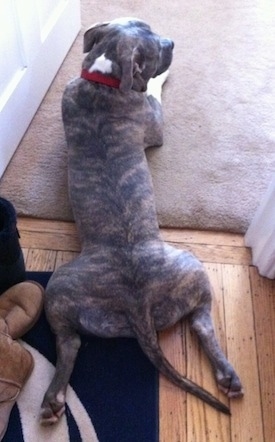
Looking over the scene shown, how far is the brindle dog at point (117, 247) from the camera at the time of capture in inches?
49.9

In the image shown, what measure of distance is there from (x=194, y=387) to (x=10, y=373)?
0.50m

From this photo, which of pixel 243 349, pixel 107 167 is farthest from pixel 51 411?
pixel 107 167

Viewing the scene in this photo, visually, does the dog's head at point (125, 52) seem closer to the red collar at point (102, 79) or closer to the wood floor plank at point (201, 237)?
the red collar at point (102, 79)

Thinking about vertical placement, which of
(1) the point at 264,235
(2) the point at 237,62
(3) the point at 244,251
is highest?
(2) the point at 237,62

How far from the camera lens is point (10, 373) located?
1.22 meters

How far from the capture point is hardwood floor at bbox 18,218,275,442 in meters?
1.26

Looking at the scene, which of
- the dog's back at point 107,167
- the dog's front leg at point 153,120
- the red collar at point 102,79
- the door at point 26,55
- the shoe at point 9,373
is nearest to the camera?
the shoe at point 9,373

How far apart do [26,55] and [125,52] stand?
1.55ft

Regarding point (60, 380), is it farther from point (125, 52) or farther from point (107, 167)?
point (125, 52)

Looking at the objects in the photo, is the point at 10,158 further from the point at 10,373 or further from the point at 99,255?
the point at 10,373

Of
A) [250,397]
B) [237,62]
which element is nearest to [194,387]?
[250,397]

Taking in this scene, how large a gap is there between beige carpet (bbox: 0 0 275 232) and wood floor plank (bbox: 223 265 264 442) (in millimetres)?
Result: 215

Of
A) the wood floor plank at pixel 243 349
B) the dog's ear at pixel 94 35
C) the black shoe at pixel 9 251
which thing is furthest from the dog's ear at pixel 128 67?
the wood floor plank at pixel 243 349

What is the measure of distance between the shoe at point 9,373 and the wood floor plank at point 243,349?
0.59m
